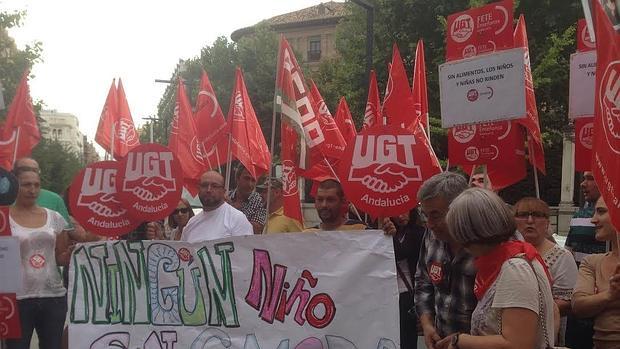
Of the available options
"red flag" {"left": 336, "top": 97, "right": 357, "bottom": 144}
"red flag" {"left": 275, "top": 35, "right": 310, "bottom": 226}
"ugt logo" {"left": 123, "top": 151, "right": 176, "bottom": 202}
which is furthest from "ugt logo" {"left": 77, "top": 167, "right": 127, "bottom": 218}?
"red flag" {"left": 336, "top": 97, "right": 357, "bottom": 144}

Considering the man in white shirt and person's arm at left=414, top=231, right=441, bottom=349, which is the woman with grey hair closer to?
person's arm at left=414, top=231, right=441, bottom=349

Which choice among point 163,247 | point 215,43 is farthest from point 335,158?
point 215,43

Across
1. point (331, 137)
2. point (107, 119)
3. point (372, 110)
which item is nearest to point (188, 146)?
point (107, 119)

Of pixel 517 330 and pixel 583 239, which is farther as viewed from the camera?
pixel 583 239

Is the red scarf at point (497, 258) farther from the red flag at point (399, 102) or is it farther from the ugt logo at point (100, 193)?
the red flag at point (399, 102)

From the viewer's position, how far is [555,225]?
67.4 feet

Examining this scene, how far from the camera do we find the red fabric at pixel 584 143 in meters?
4.38

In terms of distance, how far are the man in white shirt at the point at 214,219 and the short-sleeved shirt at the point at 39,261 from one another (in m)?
0.90

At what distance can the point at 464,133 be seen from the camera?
487cm

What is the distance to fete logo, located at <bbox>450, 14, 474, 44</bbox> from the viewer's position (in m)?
4.88

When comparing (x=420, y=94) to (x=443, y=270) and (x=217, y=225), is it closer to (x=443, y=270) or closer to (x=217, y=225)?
(x=217, y=225)

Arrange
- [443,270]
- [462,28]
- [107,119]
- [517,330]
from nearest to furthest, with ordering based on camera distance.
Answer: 1. [517,330]
2. [443,270]
3. [462,28]
4. [107,119]

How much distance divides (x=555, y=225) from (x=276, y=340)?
18.4 meters

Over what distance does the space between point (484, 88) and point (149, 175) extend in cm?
224
